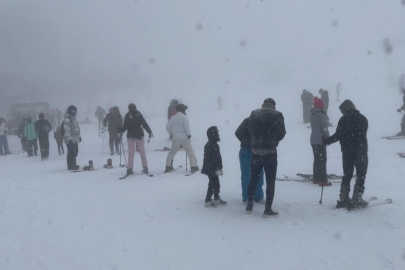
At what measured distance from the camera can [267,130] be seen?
579 centimetres

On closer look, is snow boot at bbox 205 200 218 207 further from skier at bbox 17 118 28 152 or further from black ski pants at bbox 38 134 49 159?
skier at bbox 17 118 28 152

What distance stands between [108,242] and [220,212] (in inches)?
80.5

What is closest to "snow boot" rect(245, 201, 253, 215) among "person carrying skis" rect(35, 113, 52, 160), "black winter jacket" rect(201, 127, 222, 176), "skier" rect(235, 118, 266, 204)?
"skier" rect(235, 118, 266, 204)

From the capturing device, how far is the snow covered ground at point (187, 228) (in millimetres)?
4492

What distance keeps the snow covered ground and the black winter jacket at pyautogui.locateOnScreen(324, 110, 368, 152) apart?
3.48 feet

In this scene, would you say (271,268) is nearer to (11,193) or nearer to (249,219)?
(249,219)

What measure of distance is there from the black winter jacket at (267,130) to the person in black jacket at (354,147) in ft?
3.73

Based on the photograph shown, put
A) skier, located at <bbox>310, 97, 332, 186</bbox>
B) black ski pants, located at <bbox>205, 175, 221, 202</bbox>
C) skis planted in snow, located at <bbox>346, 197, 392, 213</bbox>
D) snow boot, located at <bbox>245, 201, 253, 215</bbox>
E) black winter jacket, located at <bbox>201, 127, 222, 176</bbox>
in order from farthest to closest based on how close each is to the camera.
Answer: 1. skier, located at <bbox>310, 97, 332, 186</bbox>
2. black ski pants, located at <bbox>205, 175, 221, 202</bbox>
3. black winter jacket, located at <bbox>201, 127, 222, 176</bbox>
4. snow boot, located at <bbox>245, 201, 253, 215</bbox>
5. skis planted in snow, located at <bbox>346, 197, 392, 213</bbox>

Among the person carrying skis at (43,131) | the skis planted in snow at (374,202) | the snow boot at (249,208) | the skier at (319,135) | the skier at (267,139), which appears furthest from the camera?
the person carrying skis at (43,131)

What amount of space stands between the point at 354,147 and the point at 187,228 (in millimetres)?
3020

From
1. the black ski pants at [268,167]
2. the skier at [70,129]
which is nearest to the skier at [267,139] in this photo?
the black ski pants at [268,167]

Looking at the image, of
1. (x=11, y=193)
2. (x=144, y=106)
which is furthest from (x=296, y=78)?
(x=11, y=193)

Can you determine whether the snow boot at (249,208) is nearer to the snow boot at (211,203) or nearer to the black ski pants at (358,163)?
the snow boot at (211,203)

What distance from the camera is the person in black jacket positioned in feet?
19.6
